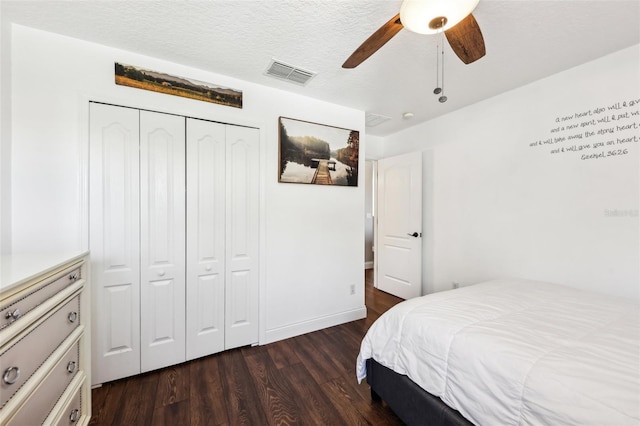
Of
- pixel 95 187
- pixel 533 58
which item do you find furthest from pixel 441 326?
pixel 95 187

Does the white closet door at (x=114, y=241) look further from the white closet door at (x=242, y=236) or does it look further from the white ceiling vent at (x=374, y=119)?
the white ceiling vent at (x=374, y=119)

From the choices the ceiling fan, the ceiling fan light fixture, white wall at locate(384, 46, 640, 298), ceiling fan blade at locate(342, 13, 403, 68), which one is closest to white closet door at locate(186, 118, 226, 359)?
ceiling fan blade at locate(342, 13, 403, 68)

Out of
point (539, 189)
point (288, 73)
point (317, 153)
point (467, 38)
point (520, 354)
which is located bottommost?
point (520, 354)

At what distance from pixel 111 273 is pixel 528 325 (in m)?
2.66

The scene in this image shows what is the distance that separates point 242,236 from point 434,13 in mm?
2026

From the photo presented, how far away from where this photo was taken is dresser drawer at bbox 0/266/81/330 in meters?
0.79

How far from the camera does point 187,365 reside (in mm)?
1994

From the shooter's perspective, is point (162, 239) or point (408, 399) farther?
point (162, 239)

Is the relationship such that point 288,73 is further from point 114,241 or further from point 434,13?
point 114,241

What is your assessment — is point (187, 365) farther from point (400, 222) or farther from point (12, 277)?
point (400, 222)

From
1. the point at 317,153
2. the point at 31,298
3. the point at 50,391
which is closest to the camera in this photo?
the point at 31,298

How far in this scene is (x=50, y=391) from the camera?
3.42 feet

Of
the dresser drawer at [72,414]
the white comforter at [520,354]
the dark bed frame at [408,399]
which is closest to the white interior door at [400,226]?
the white comforter at [520,354]

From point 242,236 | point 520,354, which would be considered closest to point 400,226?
point 242,236
